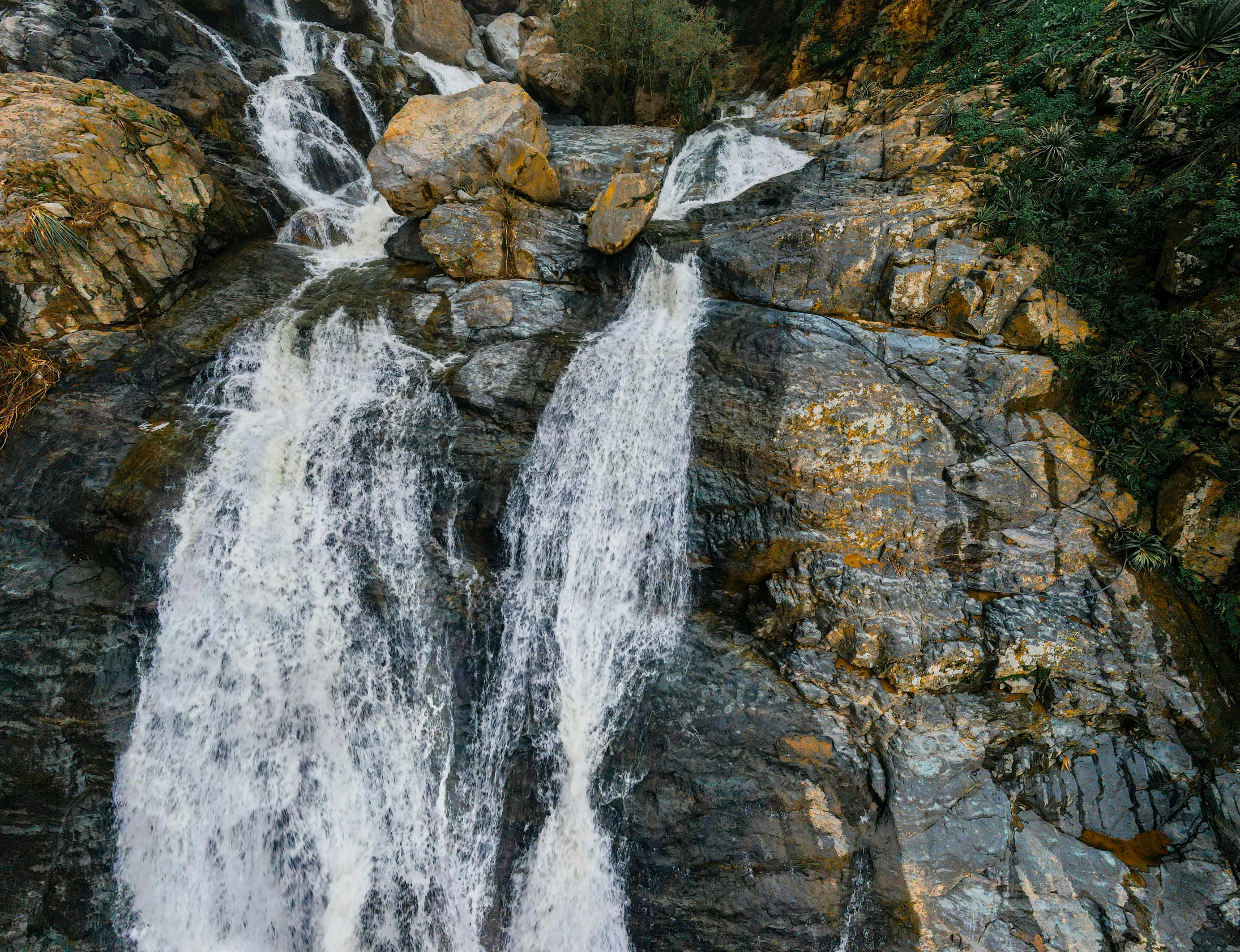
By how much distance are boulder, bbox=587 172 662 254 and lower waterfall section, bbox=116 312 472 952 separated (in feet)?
14.2

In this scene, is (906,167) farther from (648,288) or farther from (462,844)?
(462,844)

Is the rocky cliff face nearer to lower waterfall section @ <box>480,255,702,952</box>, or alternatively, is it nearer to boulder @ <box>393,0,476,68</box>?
lower waterfall section @ <box>480,255,702,952</box>

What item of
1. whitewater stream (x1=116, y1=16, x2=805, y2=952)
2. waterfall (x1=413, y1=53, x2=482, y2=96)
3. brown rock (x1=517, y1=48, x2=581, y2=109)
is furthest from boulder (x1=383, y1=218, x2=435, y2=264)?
brown rock (x1=517, y1=48, x2=581, y2=109)

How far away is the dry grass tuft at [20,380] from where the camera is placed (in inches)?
264

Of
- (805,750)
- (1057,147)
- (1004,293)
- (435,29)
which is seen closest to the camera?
(805,750)

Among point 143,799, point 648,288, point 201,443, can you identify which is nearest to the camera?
point 143,799

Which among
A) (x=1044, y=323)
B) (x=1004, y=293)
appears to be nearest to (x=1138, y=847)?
(x=1044, y=323)

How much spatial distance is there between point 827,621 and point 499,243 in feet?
27.4

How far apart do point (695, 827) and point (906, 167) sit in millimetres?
11352

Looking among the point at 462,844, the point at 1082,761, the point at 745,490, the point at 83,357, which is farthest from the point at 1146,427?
the point at 83,357

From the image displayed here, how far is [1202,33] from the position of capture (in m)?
6.95

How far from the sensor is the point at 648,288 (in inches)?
352

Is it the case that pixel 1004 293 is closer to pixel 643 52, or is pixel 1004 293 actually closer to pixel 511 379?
pixel 511 379

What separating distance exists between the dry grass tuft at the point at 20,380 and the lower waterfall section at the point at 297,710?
6.71 feet
